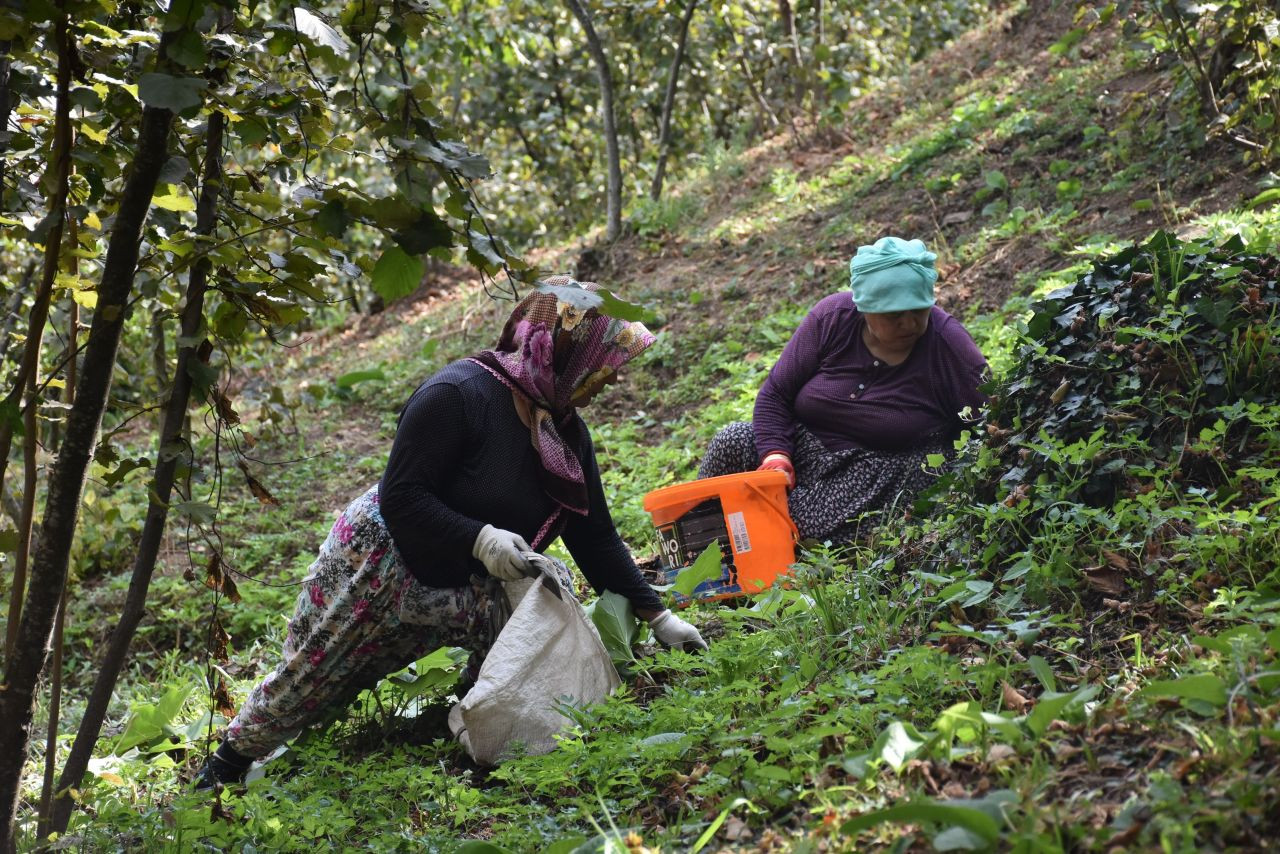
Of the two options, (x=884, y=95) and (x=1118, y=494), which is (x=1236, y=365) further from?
(x=884, y=95)

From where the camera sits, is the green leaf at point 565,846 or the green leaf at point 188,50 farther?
the green leaf at point 565,846

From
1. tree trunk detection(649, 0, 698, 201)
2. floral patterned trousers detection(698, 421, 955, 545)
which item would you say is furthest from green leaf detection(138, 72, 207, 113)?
tree trunk detection(649, 0, 698, 201)

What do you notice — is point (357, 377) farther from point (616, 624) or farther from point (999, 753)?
point (999, 753)

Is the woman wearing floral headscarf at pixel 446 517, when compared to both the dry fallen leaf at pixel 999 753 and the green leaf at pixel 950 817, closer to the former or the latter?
the dry fallen leaf at pixel 999 753

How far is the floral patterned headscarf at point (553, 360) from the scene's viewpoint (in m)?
3.43

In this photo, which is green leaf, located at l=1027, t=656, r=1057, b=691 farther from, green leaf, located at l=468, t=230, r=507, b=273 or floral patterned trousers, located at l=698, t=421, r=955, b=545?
floral patterned trousers, located at l=698, t=421, r=955, b=545

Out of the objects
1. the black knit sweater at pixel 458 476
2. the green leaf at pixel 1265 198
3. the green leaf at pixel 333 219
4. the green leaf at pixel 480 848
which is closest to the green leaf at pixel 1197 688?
the green leaf at pixel 480 848

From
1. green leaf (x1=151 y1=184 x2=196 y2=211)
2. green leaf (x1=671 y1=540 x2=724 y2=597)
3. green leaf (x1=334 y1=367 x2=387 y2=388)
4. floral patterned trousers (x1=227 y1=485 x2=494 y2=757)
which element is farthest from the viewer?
green leaf (x1=334 y1=367 x2=387 y2=388)

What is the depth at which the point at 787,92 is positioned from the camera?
12062 millimetres

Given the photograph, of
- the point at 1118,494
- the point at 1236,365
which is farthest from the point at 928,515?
the point at 1236,365

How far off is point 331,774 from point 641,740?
1106 mm

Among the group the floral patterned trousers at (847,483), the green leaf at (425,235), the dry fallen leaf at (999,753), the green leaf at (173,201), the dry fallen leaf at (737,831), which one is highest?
the green leaf at (173,201)

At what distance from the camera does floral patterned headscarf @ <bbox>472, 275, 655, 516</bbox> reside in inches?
135

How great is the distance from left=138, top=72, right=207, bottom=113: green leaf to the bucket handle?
279 centimetres
